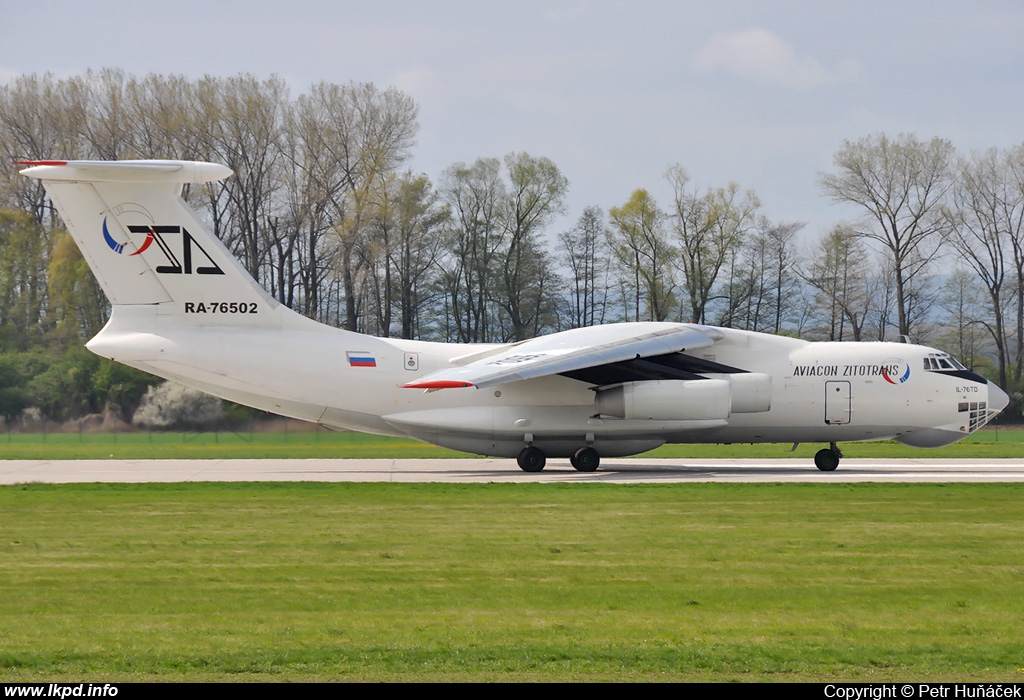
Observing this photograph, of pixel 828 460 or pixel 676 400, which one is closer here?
pixel 676 400

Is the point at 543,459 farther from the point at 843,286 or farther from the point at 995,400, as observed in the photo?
the point at 843,286

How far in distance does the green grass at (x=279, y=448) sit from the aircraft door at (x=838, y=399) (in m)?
6.01

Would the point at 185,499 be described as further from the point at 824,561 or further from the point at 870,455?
the point at 870,455

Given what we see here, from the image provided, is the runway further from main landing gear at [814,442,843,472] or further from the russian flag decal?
the russian flag decal

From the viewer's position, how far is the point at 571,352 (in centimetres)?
2222

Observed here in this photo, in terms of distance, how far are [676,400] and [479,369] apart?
4.27 meters

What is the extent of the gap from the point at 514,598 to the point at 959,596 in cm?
391

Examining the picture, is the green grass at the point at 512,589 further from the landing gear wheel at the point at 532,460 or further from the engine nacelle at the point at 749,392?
the landing gear wheel at the point at 532,460

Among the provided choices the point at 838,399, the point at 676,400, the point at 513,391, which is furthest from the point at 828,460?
the point at 513,391

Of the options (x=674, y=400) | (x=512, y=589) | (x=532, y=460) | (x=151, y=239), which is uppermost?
(x=151, y=239)

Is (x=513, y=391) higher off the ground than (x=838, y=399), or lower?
higher

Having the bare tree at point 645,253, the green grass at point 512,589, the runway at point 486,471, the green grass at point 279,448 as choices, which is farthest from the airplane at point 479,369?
the bare tree at point 645,253

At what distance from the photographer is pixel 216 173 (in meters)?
22.6

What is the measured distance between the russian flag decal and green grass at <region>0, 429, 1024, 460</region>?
625 centimetres
